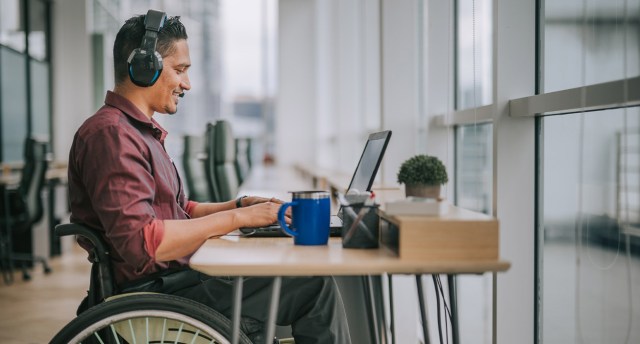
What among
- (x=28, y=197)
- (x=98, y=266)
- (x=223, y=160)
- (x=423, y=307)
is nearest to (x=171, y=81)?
(x=98, y=266)

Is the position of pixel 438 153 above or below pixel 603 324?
above

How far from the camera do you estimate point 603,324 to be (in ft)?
4.62

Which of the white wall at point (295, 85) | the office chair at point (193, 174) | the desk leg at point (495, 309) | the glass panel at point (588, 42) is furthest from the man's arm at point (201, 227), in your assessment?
the white wall at point (295, 85)

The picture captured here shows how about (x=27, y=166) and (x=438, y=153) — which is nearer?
(x=438, y=153)

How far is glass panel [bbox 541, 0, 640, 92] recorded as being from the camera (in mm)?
1278

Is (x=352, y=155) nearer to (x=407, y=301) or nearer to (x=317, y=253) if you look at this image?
A: (x=407, y=301)

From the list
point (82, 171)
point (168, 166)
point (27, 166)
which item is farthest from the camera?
point (27, 166)

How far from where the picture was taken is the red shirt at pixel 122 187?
1.47 meters

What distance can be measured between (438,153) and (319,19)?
5204 millimetres

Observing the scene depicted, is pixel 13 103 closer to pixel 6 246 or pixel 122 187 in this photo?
pixel 6 246

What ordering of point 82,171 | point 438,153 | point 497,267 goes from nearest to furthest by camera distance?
point 497,267
point 82,171
point 438,153

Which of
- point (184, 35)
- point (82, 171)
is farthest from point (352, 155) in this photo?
point (82, 171)

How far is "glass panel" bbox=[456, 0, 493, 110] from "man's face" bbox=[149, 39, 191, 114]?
3.02 ft

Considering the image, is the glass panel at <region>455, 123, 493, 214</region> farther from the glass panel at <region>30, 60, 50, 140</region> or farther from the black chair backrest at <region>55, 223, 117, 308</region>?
the glass panel at <region>30, 60, 50, 140</region>
